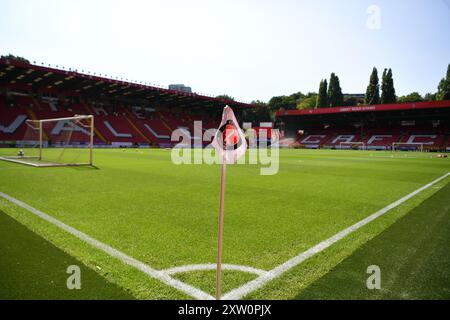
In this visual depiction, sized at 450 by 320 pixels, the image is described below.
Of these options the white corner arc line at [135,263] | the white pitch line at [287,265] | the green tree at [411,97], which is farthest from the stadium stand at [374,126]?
the white corner arc line at [135,263]

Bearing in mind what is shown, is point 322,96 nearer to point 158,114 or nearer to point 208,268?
point 158,114

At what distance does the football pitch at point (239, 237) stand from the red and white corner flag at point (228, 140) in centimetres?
130

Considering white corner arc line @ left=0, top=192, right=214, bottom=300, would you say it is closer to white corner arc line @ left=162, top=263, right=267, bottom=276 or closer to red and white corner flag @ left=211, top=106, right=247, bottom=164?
white corner arc line @ left=162, top=263, right=267, bottom=276

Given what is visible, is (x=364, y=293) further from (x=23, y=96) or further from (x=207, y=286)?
(x=23, y=96)

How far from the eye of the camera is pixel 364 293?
2.85 m

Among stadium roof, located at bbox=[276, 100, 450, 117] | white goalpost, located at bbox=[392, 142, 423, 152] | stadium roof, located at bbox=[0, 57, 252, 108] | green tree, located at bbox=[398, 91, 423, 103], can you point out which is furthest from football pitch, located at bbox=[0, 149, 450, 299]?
Result: green tree, located at bbox=[398, 91, 423, 103]

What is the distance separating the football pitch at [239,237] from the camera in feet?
9.74

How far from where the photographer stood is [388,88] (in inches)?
2709

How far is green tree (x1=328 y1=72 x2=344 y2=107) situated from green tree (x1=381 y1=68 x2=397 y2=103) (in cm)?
923

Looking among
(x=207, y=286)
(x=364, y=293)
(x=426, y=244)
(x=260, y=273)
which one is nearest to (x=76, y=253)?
(x=207, y=286)

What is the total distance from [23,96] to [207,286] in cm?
5011

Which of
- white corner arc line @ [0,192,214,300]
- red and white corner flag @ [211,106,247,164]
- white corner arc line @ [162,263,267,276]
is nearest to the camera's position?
red and white corner flag @ [211,106,247,164]

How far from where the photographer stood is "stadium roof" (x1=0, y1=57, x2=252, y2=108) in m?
36.5

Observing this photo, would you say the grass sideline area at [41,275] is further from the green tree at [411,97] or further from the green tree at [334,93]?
the green tree at [411,97]
